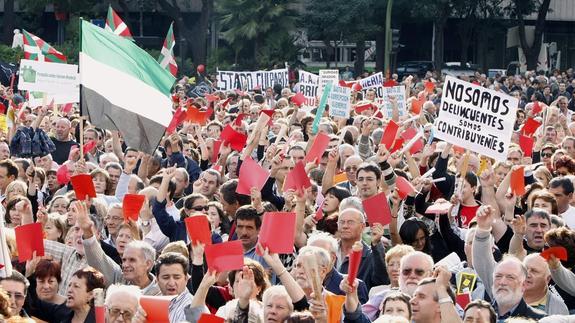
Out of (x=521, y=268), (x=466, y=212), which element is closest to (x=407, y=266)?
(x=521, y=268)

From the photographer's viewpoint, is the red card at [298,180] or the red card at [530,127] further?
the red card at [530,127]

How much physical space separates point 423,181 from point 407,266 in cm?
351

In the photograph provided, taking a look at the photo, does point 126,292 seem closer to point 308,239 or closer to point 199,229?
point 199,229

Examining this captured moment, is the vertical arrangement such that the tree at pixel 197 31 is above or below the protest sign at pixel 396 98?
below

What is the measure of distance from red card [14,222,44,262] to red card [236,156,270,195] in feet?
6.50

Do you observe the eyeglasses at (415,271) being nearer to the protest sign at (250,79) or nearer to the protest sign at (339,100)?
the protest sign at (339,100)

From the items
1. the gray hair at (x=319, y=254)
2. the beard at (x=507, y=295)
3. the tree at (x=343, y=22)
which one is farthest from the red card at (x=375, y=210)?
the tree at (x=343, y=22)

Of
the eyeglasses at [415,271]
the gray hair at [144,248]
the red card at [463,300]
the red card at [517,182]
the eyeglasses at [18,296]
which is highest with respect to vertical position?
the red card at [517,182]

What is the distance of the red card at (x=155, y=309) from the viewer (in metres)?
8.06

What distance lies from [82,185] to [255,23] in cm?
3795

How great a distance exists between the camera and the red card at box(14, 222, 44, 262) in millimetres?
9648

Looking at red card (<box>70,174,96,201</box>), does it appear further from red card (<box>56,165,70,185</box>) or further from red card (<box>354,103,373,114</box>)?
red card (<box>354,103,373,114</box>)

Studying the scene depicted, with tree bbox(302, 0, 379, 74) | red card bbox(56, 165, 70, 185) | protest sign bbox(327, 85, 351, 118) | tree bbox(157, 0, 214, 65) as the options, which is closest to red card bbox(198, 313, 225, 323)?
red card bbox(56, 165, 70, 185)

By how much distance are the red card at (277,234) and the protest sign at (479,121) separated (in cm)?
409
